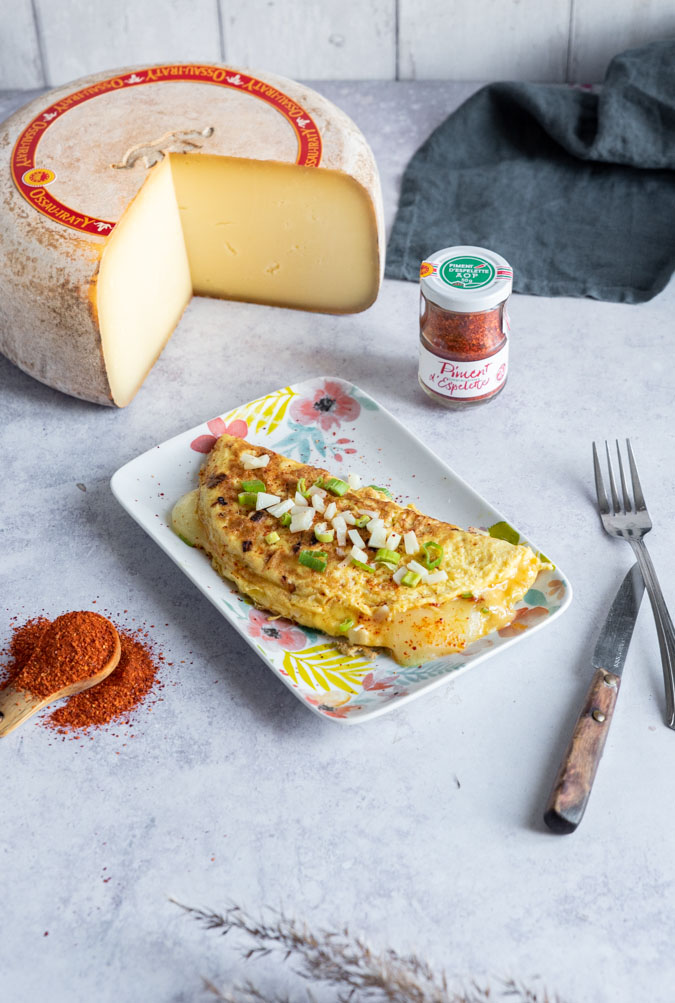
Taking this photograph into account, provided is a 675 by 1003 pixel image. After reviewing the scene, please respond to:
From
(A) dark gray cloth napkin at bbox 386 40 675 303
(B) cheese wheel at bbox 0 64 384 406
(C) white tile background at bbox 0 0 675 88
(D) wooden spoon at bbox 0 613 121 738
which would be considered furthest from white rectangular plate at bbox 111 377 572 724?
(C) white tile background at bbox 0 0 675 88

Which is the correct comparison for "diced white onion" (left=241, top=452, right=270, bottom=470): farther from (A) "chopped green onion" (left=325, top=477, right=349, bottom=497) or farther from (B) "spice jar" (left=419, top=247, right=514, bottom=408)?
(B) "spice jar" (left=419, top=247, right=514, bottom=408)

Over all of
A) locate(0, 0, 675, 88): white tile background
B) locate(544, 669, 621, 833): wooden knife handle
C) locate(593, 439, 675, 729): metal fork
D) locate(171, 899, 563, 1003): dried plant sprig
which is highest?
locate(0, 0, 675, 88): white tile background

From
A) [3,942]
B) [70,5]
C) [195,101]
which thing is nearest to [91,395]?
[195,101]

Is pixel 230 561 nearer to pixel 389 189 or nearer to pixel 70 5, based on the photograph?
pixel 389 189

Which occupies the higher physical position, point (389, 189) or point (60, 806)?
point (389, 189)

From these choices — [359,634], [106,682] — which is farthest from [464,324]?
[106,682]

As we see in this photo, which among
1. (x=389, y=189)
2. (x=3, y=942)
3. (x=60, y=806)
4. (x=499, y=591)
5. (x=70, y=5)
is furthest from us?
(x=70, y=5)
